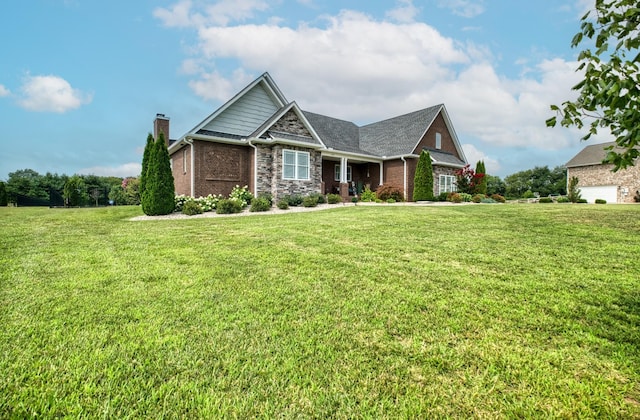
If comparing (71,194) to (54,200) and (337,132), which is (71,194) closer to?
(54,200)

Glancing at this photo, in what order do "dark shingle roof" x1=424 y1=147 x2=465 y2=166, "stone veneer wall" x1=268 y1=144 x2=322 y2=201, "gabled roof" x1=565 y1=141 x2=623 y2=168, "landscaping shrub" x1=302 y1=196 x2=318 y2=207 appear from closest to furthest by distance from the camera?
1. "landscaping shrub" x1=302 y1=196 x2=318 y2=207
2. "stone veneer wall" x1=268 y1=144 x2=322 y2=201
3. "dark shingle roof" x1=424 y1=147 x2=465 y2=166
4. "gabled roof" x1=565 y1=141 x2=623 y2=168

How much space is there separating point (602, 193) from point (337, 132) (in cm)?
2879

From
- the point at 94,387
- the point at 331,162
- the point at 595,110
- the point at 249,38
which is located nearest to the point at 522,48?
the point at 595,110

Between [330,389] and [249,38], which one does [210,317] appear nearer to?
[330,389]

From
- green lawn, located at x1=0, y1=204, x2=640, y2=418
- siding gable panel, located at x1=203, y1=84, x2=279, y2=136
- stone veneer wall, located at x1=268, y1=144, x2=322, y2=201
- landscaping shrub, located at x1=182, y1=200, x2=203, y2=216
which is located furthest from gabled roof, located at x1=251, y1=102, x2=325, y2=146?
green lawn, located at x1=0, y1=204, x2=640, y2=418

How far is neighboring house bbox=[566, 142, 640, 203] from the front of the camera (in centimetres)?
2869

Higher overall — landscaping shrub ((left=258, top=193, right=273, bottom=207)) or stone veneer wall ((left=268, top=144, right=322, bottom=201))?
stone veneer wall ((left=268, top=144, right=322, bottom=201))

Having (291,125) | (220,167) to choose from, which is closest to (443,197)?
(291,125)

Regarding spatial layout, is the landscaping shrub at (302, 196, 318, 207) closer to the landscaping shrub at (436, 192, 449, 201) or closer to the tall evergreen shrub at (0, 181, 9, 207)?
the landscaping shrub at (436, 192, 449, 201)

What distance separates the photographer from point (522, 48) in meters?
7.28

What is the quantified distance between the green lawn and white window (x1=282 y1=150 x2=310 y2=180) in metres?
11.1

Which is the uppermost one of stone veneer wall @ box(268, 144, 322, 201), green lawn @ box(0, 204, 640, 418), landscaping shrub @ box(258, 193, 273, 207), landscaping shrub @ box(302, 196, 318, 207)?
stone veneer wall @ box(268, 144, 322, 201)

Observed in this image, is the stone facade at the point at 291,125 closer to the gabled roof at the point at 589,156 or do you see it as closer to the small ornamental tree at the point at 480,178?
the small ornamental tree at the point at 480,178

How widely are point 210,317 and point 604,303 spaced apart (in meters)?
3.79
